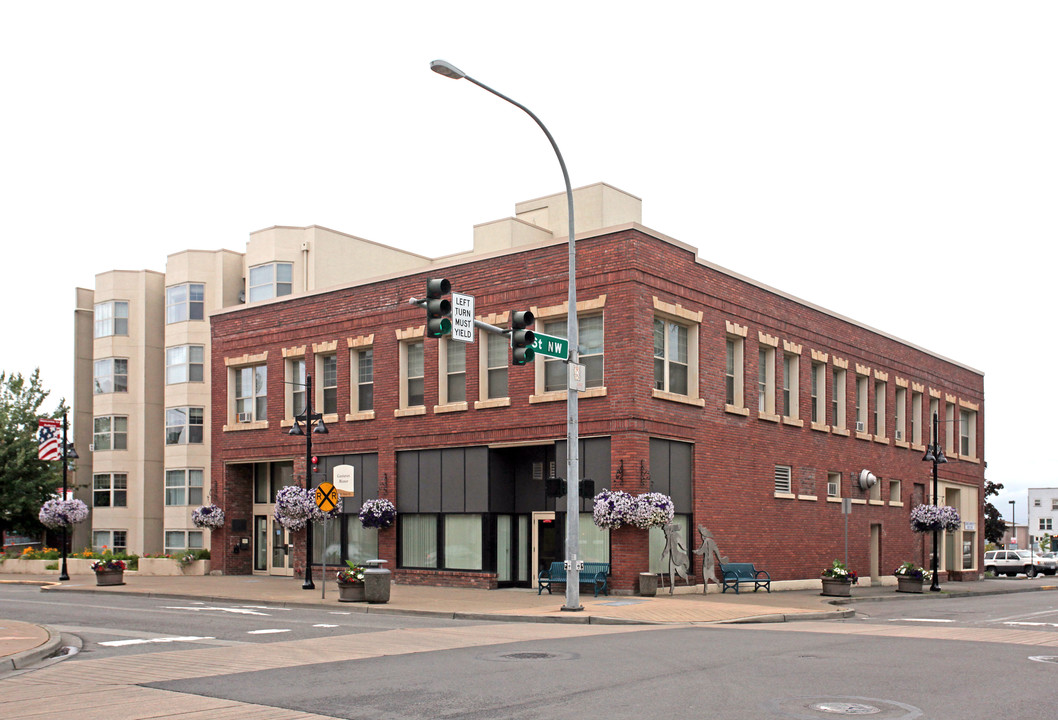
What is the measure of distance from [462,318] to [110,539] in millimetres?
38298

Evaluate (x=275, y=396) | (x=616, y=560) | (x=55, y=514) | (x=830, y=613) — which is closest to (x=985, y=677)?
(x=830, y=613)

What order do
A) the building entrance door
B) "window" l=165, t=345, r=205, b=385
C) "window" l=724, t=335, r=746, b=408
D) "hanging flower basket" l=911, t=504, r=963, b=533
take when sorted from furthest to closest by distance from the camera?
"window" l=165, t=345, r=205, b=385 → "hanging flower basket" l=911, t=504, r=963, b=533 → "window" l=724, t=335, r=746, b=408 → the building entrance door

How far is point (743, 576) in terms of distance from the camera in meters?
30.6

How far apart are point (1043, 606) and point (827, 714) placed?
890 inches

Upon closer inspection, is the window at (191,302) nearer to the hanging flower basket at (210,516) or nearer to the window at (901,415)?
the hanging flower basket at (210,516)

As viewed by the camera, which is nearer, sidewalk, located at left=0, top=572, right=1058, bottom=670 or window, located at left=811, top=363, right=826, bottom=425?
sidewalk, located at left=0, top=572, right=1058, bottom=670

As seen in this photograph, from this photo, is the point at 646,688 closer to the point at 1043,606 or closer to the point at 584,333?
the point at 584,333

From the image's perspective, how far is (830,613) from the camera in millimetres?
23094

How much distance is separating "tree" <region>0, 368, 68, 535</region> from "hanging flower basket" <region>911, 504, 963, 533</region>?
138 feet

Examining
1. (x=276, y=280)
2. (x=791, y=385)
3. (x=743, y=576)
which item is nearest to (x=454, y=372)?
(x=743, y=576)

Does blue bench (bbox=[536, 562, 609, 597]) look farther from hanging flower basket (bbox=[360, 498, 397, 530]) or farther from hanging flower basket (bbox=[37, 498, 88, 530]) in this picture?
hanging flower basket (bbox=[37, 498, 88, 530])

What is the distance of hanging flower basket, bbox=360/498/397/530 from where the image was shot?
32.8 m

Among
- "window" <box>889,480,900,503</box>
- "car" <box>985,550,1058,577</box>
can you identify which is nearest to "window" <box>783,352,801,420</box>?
"window" <box>889,480,900,503</box>

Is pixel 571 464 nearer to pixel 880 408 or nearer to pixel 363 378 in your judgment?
pixel 363 378
